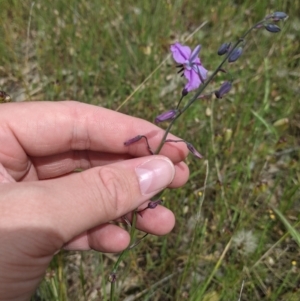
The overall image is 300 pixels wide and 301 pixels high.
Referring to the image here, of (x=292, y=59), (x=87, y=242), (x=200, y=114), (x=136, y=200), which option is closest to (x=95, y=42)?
(x=200, y=114)

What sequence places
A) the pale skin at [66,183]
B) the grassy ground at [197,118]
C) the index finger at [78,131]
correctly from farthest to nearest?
the grassy ground at [197,118]
the index finger at [78,131]
the pale skin at [66,183]

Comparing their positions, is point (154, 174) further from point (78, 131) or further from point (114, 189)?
point (78, 131)

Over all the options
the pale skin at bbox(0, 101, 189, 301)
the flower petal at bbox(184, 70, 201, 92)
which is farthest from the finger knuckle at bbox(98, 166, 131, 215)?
the flower petal at bbox(184, 70, 201, 92)

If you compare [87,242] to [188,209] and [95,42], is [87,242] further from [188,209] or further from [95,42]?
[95,42]

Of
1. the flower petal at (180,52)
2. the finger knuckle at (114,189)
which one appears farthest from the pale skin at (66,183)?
the flower petal at (180,52)

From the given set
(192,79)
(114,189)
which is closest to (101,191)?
(114,189)

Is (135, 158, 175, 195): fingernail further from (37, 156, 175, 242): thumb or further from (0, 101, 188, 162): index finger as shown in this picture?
(0, 101, 188, 162): index finger

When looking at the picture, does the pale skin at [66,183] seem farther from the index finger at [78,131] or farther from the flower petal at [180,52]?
the flower petal at [180,52]
